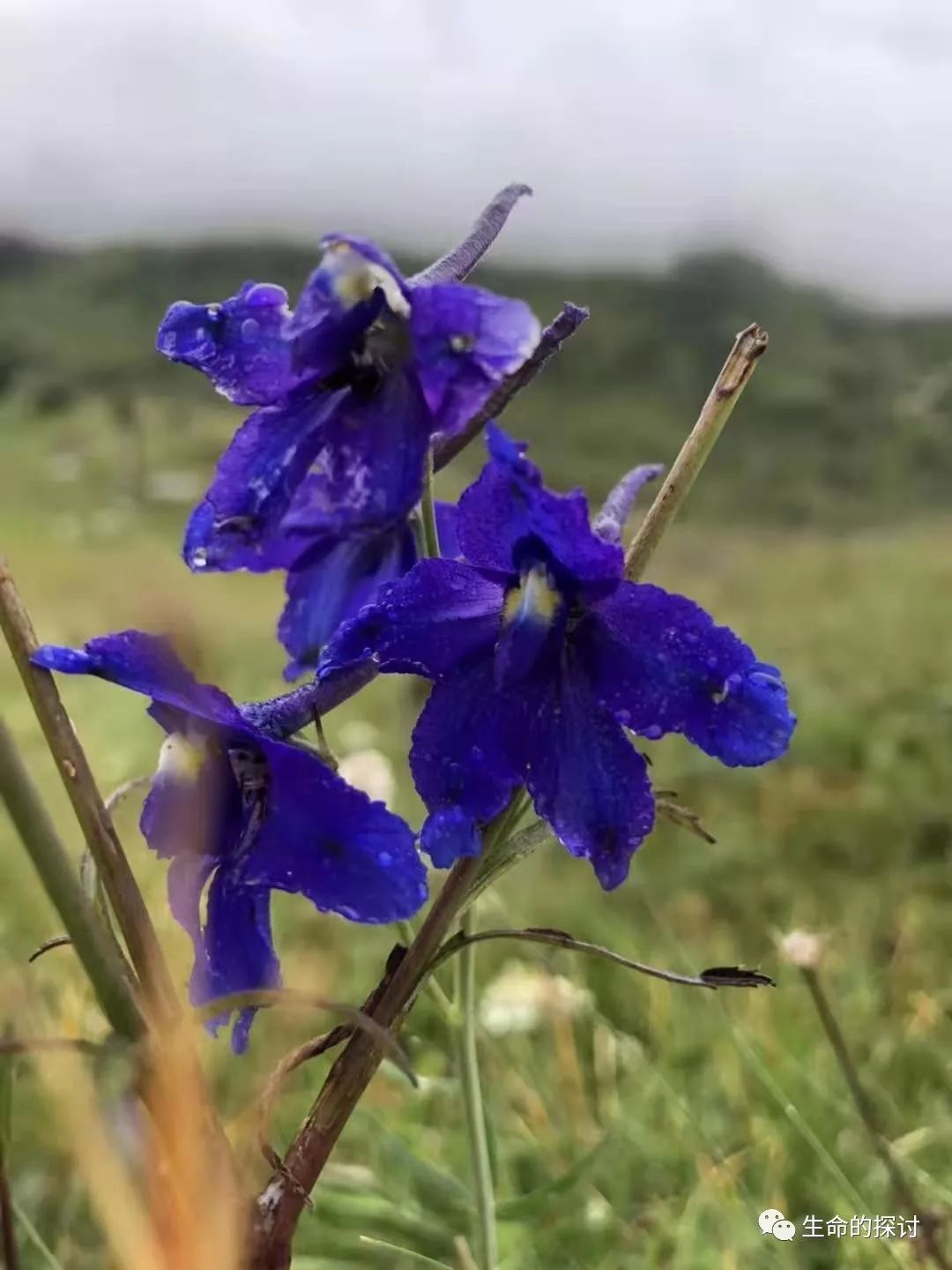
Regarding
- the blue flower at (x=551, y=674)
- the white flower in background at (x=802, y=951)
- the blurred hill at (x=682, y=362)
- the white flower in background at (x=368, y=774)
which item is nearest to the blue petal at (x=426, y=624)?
the blue flower at (x=551, y=674)

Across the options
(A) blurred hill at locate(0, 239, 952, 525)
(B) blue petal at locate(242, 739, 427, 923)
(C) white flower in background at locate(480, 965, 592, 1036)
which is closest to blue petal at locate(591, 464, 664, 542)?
(B) blue petal at locate(242, 739, 427, 923)

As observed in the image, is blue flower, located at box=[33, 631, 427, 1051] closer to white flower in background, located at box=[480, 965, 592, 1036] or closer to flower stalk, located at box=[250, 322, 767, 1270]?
flower stalk, located at box=[250, 322, 767, 1270]

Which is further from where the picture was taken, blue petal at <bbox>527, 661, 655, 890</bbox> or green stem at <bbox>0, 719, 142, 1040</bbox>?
blue petal at <bbox>527, 661, 655, 890</bbox>

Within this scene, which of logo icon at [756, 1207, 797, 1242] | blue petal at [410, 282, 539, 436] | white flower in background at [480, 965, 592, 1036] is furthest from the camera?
white flower in background at [480, 965, 592, 1036]

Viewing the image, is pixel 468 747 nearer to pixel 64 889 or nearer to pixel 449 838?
pixel 449 838

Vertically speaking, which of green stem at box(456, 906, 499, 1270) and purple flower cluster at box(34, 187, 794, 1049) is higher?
purple flower cluster at box(34, 187, 794, 1049)

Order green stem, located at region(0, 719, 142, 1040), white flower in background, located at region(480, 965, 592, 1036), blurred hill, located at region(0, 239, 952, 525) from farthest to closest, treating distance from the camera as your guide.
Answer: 1. blurred hill, located at region(0, 239, 952, 525)
2. white flower in background, located at region(480, 965, 592, 1036)
3. green stem, located at region(0, 719, 142, 1040)

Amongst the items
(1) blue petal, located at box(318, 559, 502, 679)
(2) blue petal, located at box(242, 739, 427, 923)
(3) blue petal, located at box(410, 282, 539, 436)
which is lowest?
(2) blue petal, located at box(242, 739, 427, 923)
